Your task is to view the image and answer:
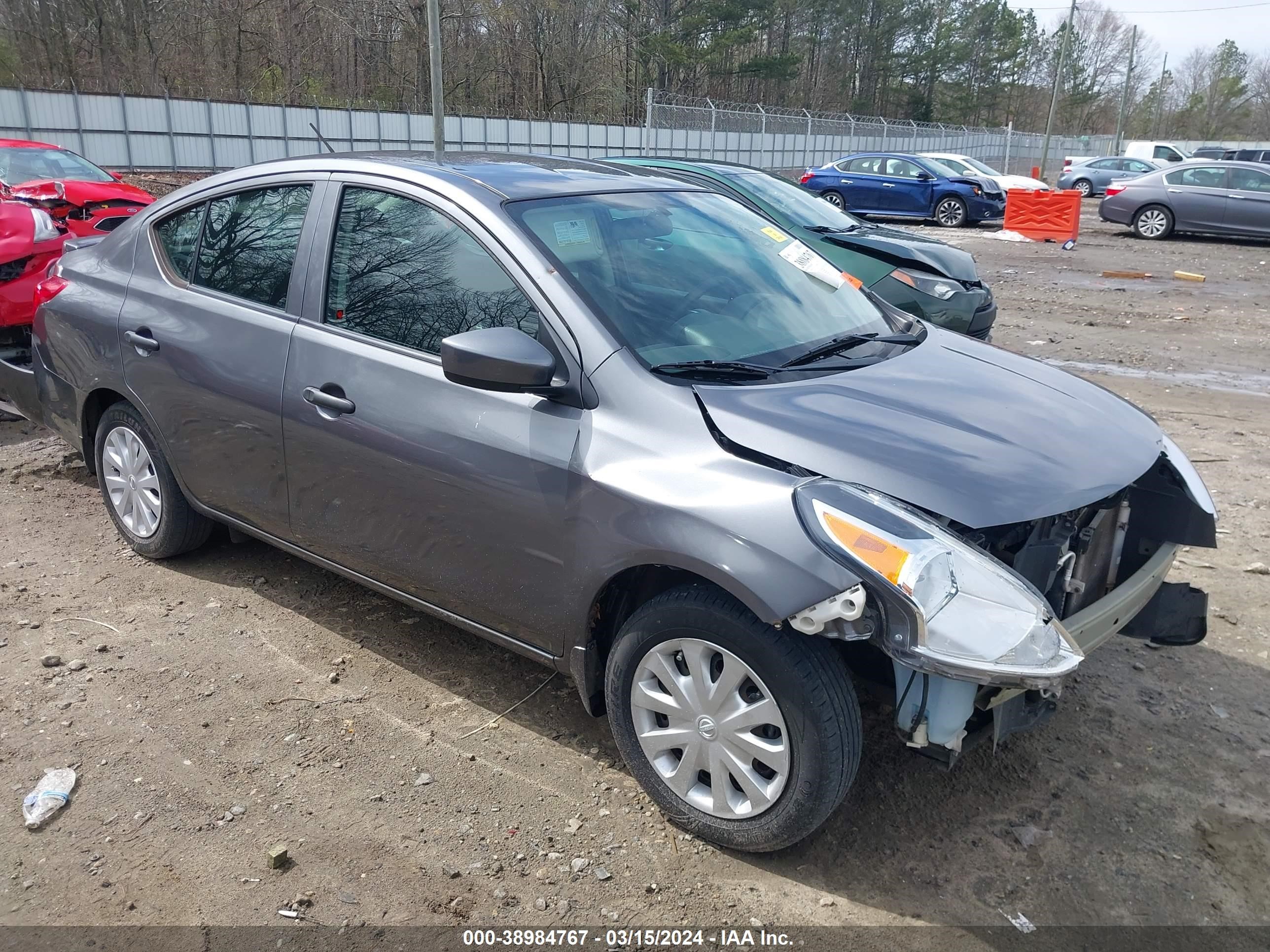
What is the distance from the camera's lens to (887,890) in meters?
2.70

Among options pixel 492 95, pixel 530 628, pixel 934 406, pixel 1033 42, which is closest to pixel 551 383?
pixel 530 628

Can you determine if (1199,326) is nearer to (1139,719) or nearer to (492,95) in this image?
(1139,719)

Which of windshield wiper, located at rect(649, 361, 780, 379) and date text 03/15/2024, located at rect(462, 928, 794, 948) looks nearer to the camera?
date text 03/15/2024, located at rect(462, 928, 794, 948)

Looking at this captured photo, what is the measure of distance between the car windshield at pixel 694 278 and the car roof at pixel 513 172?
A: 0.06m

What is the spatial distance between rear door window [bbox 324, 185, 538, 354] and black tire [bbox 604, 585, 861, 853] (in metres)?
0.96

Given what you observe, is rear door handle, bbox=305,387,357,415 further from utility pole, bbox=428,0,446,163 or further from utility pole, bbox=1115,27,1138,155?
utility pole, bbox=1115,27,1138,155

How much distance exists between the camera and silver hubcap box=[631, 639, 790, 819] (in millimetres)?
2631

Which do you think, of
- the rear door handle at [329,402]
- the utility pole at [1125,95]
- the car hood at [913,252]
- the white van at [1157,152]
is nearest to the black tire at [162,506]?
the rear door handle at [329,402]

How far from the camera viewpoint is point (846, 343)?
3.47 metres

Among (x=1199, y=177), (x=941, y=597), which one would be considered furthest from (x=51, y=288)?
(x=1199, y=177)

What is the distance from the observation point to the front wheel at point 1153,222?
20156 mm

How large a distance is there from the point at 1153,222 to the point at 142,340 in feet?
68.9

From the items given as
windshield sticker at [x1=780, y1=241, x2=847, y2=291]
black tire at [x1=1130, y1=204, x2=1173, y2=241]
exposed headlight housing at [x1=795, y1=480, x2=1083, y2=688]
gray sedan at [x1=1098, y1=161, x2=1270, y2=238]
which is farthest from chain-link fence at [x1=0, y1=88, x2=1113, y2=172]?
exposed headlight housing at [x1=795, y1=480, x2=1083, y2=688]

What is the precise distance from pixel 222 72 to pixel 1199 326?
3737 cm
